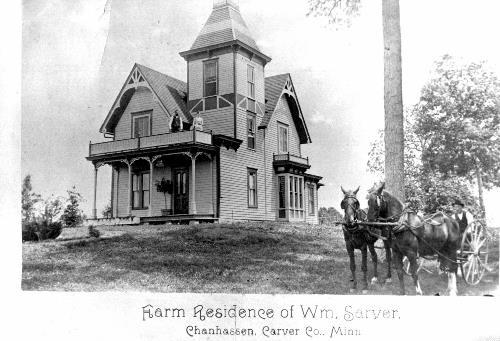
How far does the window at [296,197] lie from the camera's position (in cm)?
599

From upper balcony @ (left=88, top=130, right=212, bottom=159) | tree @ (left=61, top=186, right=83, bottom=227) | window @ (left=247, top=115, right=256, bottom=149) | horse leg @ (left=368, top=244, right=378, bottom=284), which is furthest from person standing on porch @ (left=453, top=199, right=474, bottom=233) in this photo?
tree @ (left=61, top=186, right=83, bottom=227)

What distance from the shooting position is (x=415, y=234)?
5625 millimetres

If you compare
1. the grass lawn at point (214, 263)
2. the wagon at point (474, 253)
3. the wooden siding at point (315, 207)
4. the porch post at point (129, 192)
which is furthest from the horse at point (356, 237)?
the porch post at point (129, 192)

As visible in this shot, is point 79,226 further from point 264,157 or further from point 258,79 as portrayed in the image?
point 258,79

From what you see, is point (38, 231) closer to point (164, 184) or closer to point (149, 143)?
point (164, 184)

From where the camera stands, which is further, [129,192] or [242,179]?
[129,192]

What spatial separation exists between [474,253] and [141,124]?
207 inches

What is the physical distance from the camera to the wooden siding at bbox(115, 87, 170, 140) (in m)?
6.91

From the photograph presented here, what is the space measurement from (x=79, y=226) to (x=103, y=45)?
8.28 feet

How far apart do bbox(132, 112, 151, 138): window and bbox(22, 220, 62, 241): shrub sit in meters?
1.81

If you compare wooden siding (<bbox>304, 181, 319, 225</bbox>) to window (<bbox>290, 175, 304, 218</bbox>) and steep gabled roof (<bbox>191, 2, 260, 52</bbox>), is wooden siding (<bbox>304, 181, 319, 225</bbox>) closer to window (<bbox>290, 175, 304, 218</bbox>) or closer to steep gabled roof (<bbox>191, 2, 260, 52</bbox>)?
window (<bbox>290, 175, 304, 218</bbox>)

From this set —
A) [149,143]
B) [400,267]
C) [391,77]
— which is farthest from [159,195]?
[391,77]

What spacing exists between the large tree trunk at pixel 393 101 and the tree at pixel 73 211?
4130mm

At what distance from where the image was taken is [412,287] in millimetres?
5688
